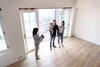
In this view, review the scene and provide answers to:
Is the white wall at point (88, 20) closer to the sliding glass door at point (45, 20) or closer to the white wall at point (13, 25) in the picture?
the sliding glass door at point (45, 20)

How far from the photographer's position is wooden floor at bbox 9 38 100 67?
312 centimetres

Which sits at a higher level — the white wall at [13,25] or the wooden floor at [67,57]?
the white wall at [13,25]

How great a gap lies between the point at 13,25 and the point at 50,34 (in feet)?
5.74

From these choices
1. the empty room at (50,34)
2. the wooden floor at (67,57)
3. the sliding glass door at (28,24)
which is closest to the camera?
the empty room at (50,34)

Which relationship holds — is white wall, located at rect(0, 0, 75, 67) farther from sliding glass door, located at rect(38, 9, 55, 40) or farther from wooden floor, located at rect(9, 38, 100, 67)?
sliding glass door, located at rect(38, 9, 55, 40)

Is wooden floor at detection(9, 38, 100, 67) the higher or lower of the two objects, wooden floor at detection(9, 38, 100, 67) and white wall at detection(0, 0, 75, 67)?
the lower

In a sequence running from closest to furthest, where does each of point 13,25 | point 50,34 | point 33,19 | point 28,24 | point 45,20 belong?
point 13,25, point 28,24, point 33,19, point 50,34, point 45,20

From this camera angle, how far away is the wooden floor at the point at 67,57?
10.2ft

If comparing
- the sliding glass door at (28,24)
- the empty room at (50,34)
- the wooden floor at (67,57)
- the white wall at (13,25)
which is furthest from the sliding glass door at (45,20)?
the white wall at (13,25)

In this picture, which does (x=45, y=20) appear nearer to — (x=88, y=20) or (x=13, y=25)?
(x=88, y=20)

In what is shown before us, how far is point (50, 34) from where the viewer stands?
12.8 feet

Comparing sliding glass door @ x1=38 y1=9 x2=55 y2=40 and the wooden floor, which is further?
sliding glass door @ x1=38 y1=9 x2=55 y2=40

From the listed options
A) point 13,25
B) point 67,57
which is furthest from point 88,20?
point 13,25

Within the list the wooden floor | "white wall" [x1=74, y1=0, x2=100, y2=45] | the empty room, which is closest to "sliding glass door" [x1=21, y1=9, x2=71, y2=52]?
the empty room
